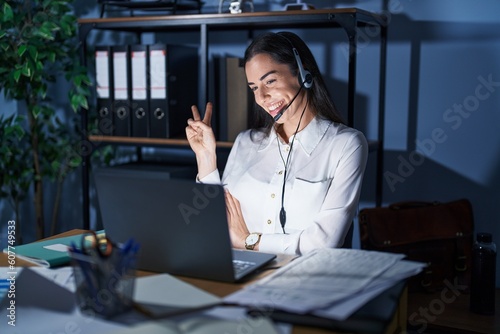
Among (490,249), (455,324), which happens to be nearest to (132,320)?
(455,324)

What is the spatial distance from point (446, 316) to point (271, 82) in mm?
930

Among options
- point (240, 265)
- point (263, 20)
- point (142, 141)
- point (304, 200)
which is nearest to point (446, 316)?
point (304, 200)

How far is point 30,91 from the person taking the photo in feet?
9.00

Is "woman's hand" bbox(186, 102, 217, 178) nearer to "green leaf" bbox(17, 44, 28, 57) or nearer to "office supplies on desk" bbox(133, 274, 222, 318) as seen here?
"office supplies on desk" bbox(133, 274, 222, 318)

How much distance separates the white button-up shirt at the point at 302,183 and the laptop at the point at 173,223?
1.39 ft

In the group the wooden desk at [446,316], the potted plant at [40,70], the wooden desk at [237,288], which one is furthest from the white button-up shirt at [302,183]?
the potted plant at [40,70]

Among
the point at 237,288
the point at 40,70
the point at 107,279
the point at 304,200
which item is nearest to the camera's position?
the point at 107,279

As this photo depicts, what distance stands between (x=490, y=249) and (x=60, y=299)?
1.46 meters

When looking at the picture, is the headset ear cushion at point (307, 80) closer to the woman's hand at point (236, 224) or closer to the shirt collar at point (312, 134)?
the shirt collar at point (312, 134)

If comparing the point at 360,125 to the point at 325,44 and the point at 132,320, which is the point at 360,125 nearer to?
the point at 325,44

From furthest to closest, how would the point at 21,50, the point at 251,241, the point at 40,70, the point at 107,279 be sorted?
the point at 40,70, the point at 21,50, the point at 251,241, the point at 107,279

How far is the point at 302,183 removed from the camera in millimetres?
1813

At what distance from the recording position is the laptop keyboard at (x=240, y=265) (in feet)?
3.88

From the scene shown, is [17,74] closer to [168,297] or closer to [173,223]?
[173,223]
